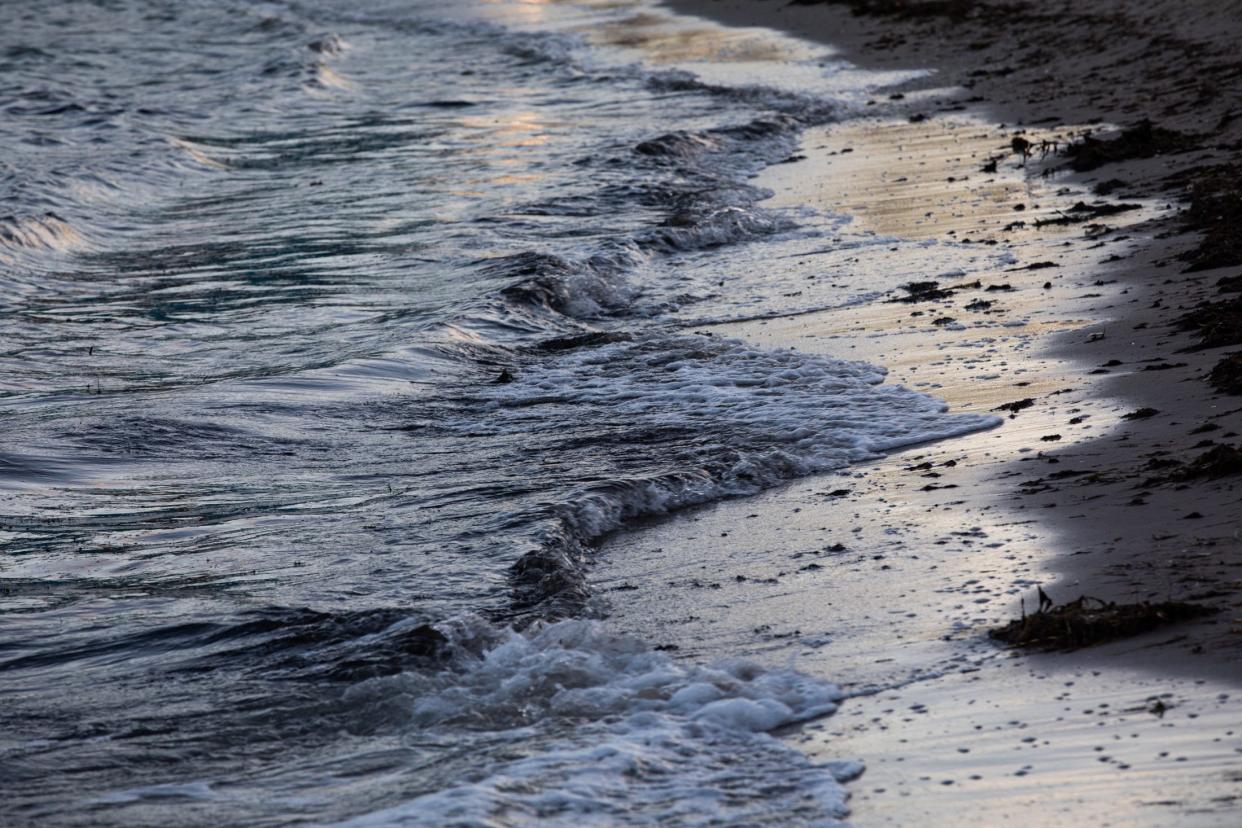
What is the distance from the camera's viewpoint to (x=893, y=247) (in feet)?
32.0

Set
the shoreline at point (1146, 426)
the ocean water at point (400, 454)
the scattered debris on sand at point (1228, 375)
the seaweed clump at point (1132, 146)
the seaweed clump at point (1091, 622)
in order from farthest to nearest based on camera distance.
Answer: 1. the seaweed clump at point (1132, 146)
2. the scattered debris on sand at point (1228, 375)
3. the shoreline at point (1146, 426)
4. the seaweed clump at point (1091, 622)
5. the ocean water at point (400, 454)

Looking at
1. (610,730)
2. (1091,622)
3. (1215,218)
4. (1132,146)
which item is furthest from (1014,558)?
(1132,146)

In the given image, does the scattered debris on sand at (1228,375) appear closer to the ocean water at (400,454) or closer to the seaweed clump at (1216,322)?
the seaweed clump at (1216,322)

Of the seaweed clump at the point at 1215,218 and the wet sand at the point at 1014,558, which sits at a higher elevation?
the seaweed clump at the point at 1215,218

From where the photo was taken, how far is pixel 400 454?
6.71 meters

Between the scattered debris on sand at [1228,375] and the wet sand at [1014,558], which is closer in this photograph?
the wet sand at [1014,558]

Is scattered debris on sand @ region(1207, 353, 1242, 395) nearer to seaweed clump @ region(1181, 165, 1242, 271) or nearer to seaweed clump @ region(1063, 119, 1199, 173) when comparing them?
seaweed clump @ region(1181, 165, 1242, 271)

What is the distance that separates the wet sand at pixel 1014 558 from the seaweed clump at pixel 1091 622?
0.05 meters

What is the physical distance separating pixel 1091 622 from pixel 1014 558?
2.17 ft

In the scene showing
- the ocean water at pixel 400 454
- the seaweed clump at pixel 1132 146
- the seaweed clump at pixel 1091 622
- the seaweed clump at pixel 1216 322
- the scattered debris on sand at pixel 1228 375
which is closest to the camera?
the ocean water at pixel 400 454

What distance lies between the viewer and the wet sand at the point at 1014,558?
366cm

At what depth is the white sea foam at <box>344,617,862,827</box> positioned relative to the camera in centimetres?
371

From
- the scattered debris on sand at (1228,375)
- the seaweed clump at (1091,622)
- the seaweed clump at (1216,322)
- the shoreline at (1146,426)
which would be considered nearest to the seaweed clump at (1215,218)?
the shoreline at (1146,426)

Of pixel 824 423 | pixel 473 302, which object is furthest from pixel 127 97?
pixel 824 423
